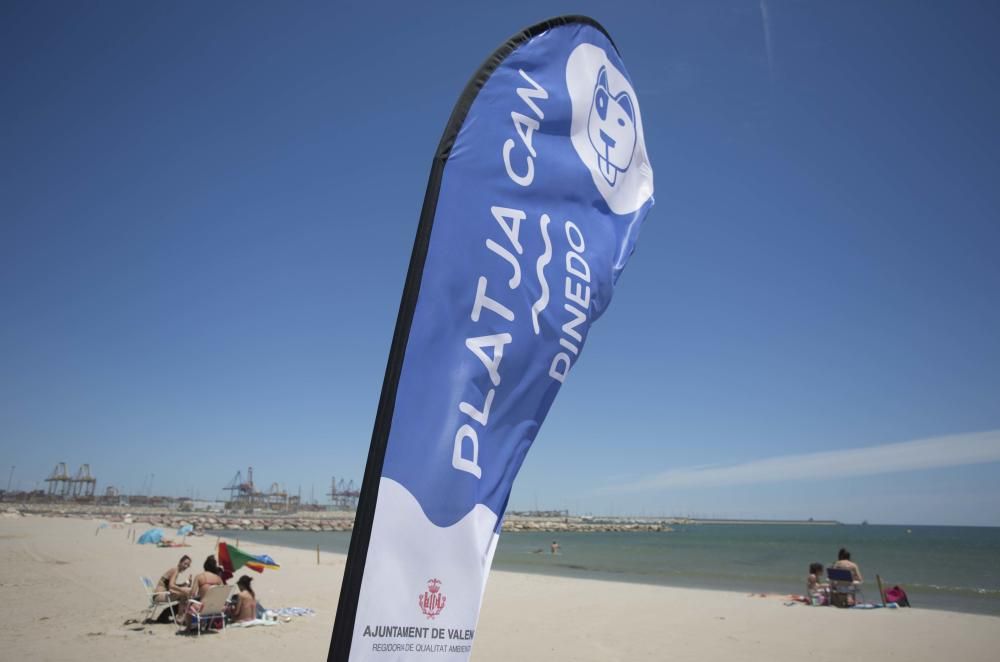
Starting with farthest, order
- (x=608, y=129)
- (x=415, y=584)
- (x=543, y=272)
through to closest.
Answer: (x=608, y=129) < (x=543, y=272) < (x=415, y=584)

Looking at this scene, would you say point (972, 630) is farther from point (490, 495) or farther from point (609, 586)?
point (490, 495)

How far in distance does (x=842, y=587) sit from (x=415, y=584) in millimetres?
15105

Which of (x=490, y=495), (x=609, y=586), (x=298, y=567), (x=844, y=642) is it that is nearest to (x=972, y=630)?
(x=844, y=642)

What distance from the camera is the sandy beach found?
7637mm

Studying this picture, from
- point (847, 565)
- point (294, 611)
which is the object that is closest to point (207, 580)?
point (294, 611)

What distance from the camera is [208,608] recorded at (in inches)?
326

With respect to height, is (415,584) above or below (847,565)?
above

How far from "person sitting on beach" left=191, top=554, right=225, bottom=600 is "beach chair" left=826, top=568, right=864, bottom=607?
13205 millimetres

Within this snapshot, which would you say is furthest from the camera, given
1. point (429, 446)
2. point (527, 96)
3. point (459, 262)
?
point (527, 96)

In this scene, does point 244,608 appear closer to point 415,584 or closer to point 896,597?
point 415,584

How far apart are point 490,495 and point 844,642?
35.0 feet

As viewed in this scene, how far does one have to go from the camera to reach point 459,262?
168 centimetres

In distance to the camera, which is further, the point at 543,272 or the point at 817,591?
the point at 817,591

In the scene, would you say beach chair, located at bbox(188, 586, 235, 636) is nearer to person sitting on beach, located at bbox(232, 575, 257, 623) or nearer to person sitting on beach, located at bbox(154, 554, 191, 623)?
person sitting on beach, located at bbox(232, 575, 257, 623)
